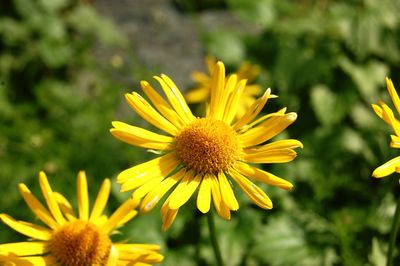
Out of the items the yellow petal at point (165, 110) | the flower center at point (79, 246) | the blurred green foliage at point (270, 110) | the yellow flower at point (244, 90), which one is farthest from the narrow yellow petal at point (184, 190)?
the yellow flower at point (244, 90)

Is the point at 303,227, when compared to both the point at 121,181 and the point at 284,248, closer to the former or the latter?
the point at 284,248

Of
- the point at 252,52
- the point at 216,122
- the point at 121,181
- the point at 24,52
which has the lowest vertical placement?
the point at 121,181

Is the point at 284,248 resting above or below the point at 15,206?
below

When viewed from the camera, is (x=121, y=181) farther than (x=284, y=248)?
No

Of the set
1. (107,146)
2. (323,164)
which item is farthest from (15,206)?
(323,164)

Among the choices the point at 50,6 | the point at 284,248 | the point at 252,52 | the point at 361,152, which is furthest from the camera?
the point at 50,6

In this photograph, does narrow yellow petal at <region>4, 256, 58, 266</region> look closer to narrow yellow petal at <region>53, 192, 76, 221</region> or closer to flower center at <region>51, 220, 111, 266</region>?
flower center at <region>51, 220, 111, 266</region>

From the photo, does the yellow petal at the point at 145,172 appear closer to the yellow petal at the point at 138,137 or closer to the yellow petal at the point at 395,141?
the yellow petal at the point at 138,137
